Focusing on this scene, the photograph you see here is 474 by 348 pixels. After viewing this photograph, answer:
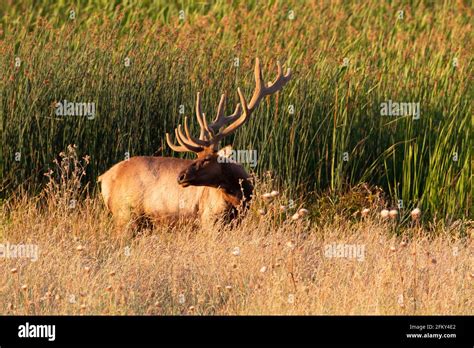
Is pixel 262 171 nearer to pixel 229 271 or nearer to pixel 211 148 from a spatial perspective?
pixel 211 148

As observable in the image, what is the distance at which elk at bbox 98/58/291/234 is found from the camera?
31.3 feet

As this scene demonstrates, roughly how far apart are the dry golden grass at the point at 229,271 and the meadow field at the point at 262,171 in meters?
0.02

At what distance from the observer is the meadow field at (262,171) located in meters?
7.84

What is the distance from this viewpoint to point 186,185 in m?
9.34

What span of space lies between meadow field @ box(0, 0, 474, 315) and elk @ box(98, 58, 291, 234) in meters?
0.18

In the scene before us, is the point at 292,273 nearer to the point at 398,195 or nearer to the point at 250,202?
the point at 250,202

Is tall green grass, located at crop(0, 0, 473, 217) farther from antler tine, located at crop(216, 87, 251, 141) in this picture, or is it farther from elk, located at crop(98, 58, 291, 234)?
elk, located at crop(98, 58, 291, 234)

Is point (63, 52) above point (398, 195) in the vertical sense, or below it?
above

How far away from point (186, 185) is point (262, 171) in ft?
5.74

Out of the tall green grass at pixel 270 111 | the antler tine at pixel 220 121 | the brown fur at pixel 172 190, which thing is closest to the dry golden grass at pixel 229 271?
the brown fur at pixel 172 190

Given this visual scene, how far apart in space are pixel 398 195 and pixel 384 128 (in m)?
0.70

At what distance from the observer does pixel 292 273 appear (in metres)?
7.81

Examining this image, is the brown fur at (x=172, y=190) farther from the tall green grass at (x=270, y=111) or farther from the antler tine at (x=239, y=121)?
the tall green grass at (x=270, y=111)
